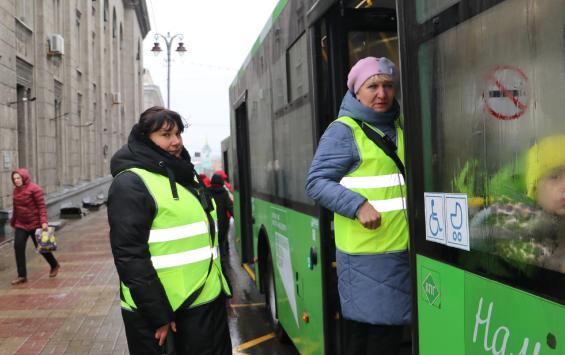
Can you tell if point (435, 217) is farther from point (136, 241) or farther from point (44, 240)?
point (44, 240)

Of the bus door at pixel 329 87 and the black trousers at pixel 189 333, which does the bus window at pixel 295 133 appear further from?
the black trousers at pixel 189 333

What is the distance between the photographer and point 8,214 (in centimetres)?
1398

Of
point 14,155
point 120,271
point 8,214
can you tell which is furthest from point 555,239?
point 14,155

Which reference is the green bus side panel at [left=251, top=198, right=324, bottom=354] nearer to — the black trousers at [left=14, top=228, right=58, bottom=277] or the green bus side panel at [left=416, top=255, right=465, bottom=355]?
the green bus side panel at [left=416, top=255, right=465, bottom=355]

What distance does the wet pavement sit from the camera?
18.6ft

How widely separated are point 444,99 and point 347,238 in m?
0.96

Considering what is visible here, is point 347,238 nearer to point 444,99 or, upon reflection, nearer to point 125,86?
point 444,99

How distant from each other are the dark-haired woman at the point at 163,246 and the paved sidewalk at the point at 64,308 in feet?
9.45

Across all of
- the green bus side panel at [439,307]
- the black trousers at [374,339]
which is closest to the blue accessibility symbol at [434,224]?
the green bus side panel at [439,307]

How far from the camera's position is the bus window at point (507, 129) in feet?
4.81

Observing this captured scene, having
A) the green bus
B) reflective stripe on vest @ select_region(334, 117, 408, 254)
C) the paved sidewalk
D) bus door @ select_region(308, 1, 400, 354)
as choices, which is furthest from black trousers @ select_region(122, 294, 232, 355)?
the paved sidewalk

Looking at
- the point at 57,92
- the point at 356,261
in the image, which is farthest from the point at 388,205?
the point at 57,92

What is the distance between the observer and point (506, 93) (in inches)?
64.4

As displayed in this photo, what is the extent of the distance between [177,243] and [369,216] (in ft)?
3.19
